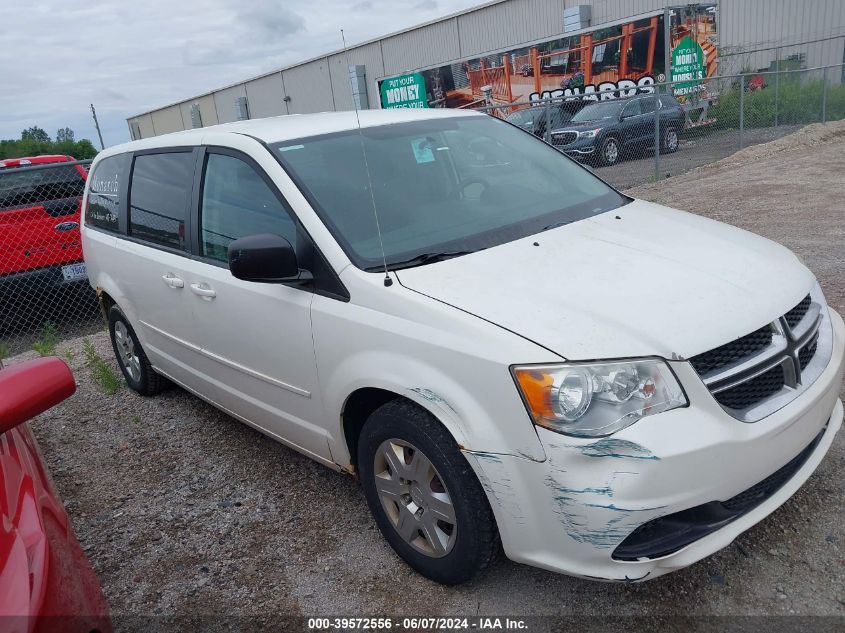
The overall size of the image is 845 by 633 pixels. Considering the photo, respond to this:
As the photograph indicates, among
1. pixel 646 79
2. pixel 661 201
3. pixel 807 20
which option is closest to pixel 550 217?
pixel 661 201

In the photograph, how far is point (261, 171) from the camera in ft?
10.6

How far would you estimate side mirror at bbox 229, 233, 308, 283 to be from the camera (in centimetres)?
278

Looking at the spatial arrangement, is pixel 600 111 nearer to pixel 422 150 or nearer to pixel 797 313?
pixel 422 150

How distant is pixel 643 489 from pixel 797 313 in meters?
1.07

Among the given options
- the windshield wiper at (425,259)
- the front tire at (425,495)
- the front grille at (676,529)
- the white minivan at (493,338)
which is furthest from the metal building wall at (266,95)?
the front grille at (676,529)

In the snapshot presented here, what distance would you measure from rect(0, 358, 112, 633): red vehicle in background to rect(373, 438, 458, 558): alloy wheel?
1.11 metres

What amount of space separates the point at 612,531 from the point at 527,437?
0.38m

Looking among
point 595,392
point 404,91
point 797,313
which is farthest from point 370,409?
point 404,91

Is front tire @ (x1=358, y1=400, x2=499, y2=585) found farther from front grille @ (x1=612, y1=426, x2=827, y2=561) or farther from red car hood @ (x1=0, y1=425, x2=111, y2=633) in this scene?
red car hood @ (x1=0, y1=425, x2=111, y2=633)

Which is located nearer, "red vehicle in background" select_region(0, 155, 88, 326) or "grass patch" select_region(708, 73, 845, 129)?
"red vehicle in background" select_region(0, 155, 88, 326)

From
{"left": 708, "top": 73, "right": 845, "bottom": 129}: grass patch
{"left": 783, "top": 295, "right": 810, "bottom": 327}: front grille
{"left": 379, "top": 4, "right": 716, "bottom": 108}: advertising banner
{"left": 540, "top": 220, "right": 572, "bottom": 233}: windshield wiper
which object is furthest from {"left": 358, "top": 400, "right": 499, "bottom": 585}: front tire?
{"left": 708, "top": 73, "right": 845, "bottom": 129}: grass patch

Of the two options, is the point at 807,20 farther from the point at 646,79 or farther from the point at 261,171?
the point at 261,171

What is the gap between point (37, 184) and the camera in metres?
7.87

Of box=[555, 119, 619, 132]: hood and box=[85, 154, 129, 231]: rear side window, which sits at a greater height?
box=[85, 154, 129, 231]: rear side window
